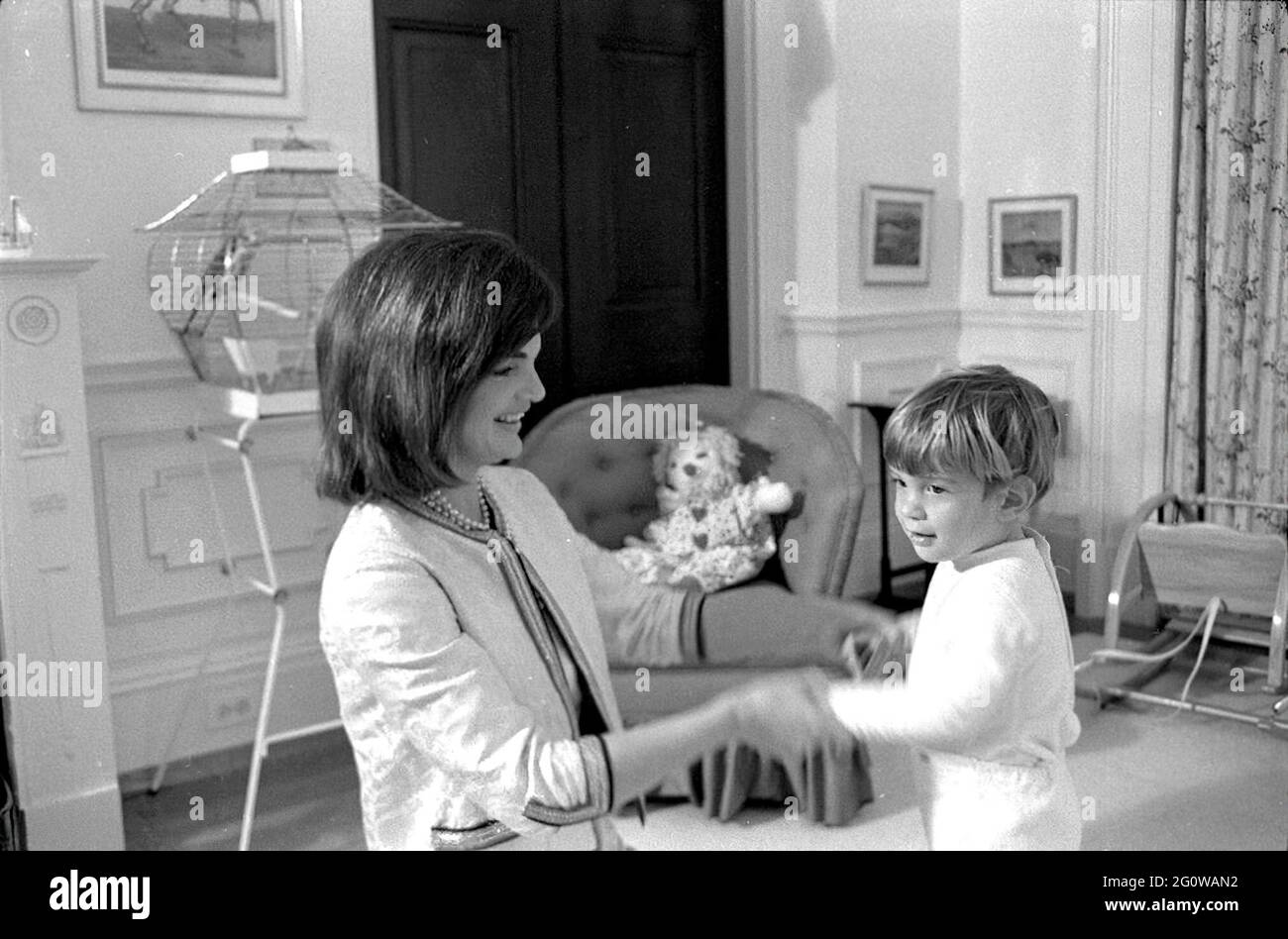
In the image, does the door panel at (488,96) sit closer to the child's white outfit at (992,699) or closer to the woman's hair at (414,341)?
the woman's hair at (414,341)

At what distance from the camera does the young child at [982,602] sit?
72cm

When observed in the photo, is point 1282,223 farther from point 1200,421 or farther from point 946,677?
point 946,677

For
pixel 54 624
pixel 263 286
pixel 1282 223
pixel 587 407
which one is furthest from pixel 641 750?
pixel 263 286

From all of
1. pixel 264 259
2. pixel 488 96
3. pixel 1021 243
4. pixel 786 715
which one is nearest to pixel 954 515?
pixel 786 715

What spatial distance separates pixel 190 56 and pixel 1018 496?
3.15 ft

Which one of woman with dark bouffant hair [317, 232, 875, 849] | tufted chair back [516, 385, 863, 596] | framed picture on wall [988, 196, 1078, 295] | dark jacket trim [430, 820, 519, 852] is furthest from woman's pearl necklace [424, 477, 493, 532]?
framed picture on wall [988, 196, 1078, 295]

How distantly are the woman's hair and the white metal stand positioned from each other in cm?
74

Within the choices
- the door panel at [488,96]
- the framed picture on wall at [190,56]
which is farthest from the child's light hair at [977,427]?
the framed picture on wall at [190,56]

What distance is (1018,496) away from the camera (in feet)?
2.45

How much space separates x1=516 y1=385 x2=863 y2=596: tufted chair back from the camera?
3.95 ft

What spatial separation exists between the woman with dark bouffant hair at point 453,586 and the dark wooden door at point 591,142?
1.38ft

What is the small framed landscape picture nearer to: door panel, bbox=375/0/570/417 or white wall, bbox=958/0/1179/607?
white wall, bbox=958/0/1179/607

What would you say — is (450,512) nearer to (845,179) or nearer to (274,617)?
(845,179)

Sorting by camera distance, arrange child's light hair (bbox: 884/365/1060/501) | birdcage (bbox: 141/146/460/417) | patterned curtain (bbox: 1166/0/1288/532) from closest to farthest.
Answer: child's light hair (bbox: 884/365/1060/501), patterned curtain (bbox: 1166/0/1288/532), birdcage (bbox: 141/146/460/417)
